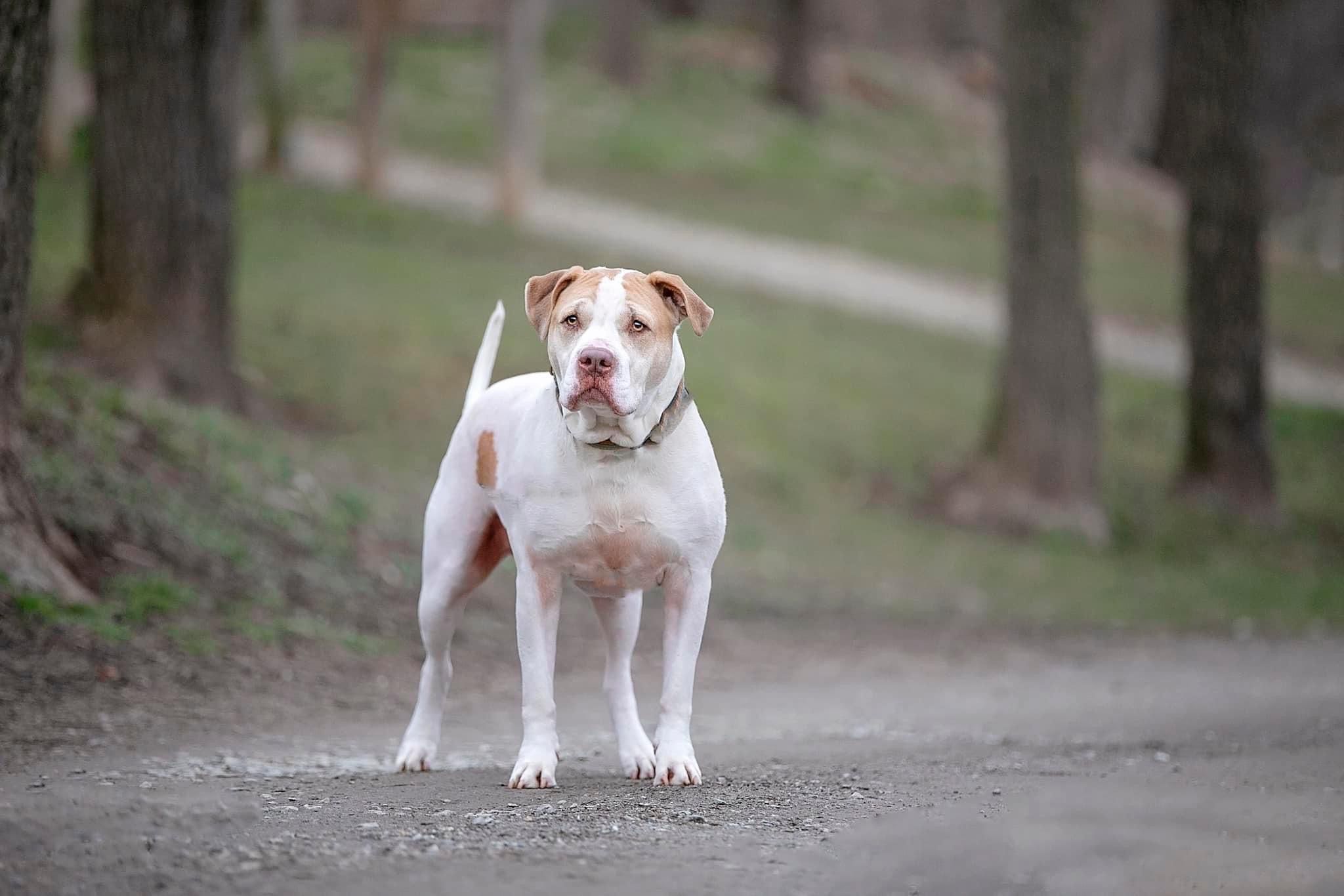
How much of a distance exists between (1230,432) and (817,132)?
68.7 feet

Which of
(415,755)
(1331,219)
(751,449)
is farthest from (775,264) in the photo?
(1331,219)

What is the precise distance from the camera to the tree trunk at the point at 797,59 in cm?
3722

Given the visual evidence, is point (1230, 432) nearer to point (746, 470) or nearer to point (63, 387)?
point (746, 470)

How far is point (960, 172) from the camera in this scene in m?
34.1

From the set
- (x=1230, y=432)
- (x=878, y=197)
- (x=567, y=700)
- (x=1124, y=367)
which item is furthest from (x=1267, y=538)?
(x=878, y=197)

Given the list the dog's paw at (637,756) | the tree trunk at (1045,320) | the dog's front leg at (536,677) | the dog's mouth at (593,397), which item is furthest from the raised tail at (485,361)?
the tree trunk at (1045,320)

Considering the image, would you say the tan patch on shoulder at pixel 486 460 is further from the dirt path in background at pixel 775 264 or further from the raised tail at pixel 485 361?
the dirt path in background at pixel 775 264

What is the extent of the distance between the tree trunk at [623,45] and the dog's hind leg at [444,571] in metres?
31.7

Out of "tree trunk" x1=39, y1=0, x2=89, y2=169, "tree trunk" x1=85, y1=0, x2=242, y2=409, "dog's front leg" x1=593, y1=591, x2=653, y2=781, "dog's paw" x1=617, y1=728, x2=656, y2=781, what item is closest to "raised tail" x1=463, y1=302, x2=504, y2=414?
"dog's front leg" x1=593, y1=591, x2=653, y2=781

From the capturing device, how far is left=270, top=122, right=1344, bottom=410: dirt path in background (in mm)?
21859

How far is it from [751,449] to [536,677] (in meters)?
9.54

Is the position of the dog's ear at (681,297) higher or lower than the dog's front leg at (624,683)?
higher

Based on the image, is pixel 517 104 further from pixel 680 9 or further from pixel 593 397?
pixel 680 9

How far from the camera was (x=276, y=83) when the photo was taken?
22.2 meters
